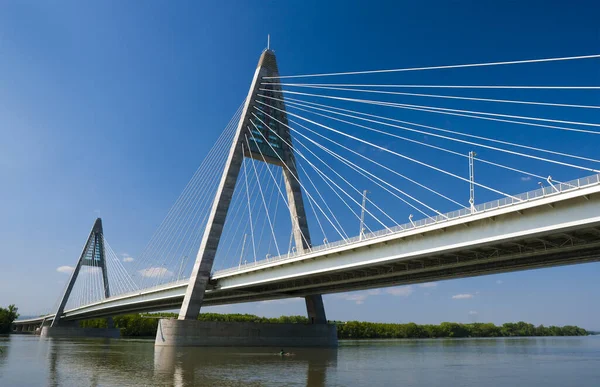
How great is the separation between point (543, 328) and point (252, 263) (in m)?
157

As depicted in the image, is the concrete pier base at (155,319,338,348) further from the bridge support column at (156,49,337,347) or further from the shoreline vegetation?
the shoreline vegetation

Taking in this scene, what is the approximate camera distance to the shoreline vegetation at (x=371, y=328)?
107500 mm

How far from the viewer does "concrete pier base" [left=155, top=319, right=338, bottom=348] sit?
3953 cm

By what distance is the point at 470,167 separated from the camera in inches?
996

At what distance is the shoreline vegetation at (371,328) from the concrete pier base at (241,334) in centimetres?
4208

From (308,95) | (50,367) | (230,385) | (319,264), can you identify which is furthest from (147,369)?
(308,95)

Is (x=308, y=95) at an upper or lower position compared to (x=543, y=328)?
upper

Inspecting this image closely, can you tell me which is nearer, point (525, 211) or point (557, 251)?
point (525, 211)

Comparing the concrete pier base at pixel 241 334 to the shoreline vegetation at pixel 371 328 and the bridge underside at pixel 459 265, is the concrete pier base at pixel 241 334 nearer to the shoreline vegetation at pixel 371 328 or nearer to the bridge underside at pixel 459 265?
the bridge underside at pixel 459 265

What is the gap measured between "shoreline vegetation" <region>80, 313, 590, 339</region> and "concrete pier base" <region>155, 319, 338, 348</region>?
138 ft

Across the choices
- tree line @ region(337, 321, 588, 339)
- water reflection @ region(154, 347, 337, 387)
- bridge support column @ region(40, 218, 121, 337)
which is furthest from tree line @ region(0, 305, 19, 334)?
water reflection @ region(154, 347, 337, 387)

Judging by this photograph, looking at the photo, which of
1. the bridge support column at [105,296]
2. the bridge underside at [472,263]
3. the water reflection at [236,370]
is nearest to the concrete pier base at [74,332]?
the bridge support column at [105,296]

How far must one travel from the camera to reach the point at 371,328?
362 ft

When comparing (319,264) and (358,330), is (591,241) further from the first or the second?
(358,330)
